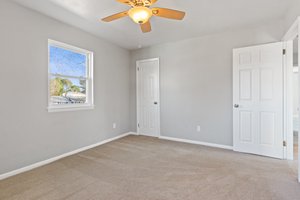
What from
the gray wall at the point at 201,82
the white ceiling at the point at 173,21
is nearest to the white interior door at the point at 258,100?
the gray wall at the point at 201,82

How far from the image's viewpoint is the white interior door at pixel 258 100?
9.70 feet

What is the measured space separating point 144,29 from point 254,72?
2.31 meters

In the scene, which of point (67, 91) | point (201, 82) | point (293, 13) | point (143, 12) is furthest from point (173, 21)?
point (67, 91)

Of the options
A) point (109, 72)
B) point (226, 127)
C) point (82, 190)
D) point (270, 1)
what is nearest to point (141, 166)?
point (82, 190)

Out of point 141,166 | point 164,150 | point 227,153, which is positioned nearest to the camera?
point 141,166

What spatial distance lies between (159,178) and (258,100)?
2399 millimetres

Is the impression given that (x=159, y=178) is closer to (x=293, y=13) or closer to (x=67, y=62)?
(x=67, y=62)

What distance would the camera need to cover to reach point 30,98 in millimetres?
2588

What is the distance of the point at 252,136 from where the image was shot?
3.18m

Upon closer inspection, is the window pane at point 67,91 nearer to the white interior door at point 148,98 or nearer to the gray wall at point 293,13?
the white interior door at point 148,98

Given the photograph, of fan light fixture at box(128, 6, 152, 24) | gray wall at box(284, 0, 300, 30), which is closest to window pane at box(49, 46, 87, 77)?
fan light fixture at box(128, 6, 152, 24)

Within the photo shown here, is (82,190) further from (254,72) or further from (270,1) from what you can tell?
(270,1)

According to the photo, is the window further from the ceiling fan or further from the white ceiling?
the ceiling fan

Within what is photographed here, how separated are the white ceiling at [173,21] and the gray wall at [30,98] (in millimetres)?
243
